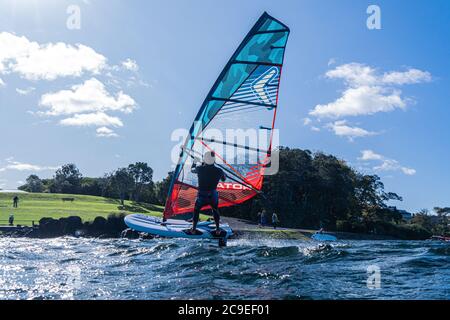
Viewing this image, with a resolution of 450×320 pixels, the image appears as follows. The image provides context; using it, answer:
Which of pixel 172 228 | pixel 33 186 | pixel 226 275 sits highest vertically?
pixel 33 186

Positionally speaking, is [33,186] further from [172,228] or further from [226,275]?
[226,275]

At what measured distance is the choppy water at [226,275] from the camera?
17.9 feet

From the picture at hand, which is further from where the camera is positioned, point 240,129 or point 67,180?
point 67,180

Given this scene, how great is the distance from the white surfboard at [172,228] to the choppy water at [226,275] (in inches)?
30.7

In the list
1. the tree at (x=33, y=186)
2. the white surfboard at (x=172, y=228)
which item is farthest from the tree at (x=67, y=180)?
the white surfboard at (x=172, y=228)

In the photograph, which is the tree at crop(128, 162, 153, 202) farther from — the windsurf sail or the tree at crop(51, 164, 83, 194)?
the windsurf sail

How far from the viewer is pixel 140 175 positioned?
59625 millimetres

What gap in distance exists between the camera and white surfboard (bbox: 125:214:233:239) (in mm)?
10703

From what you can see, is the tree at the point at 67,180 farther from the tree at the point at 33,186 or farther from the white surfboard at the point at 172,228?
the white surfboard at the point at 172,228

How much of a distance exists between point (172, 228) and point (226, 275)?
5272mm

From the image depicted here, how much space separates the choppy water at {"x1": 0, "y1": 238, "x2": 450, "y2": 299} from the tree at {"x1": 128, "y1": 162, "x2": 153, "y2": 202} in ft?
162

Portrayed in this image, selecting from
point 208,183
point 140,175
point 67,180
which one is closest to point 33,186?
point 67,180
